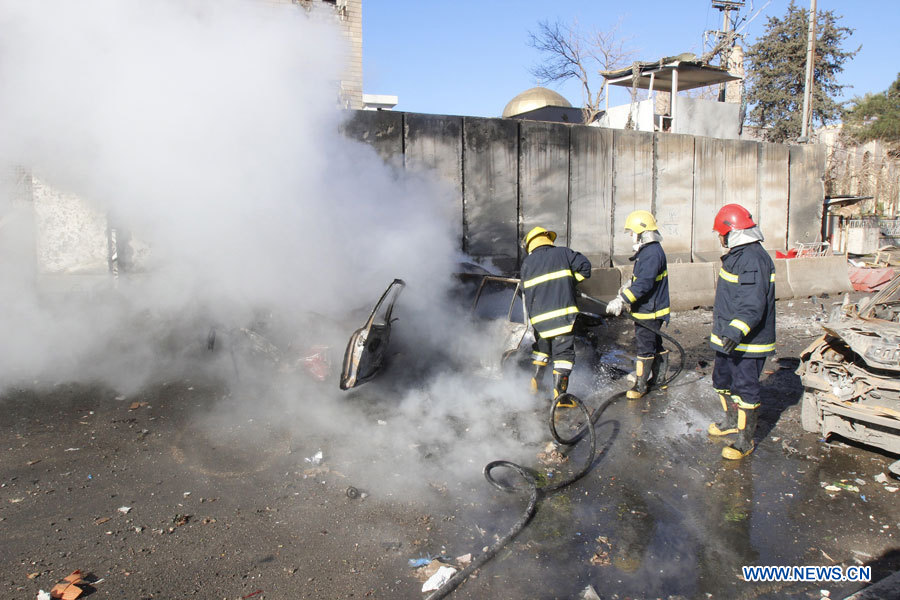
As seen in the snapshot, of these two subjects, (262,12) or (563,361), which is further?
(262,12)

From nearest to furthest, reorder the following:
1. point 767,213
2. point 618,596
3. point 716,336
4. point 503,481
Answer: point 618,596 → point 503,481 → point 716,336 → point 767,213

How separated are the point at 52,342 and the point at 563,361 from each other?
5.50 metres

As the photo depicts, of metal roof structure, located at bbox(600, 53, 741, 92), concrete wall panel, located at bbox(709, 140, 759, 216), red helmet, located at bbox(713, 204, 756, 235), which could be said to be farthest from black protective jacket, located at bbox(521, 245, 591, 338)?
metal roof structure, located at bbox(600, 53, 741, 92)

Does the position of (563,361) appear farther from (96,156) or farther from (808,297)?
(808,297)

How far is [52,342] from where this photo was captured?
20.4 ft

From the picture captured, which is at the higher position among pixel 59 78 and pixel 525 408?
pixel 59 78

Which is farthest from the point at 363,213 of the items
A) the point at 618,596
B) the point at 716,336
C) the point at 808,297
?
the point at 808,297

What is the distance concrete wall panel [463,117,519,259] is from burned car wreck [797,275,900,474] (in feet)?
20.6

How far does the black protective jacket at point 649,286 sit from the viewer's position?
A: 5.35 metres

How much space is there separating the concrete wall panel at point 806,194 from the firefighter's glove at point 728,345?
1147 centimetres

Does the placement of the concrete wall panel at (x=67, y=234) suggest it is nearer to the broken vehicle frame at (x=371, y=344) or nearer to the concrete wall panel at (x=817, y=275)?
the broken vehicle frame at (x=371, y=344)

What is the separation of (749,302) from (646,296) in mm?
1399

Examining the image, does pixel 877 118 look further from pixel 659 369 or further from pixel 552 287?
pixel 552 287

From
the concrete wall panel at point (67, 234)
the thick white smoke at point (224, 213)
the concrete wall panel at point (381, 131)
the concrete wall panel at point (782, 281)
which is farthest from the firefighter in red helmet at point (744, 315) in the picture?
the concrete wall panel at point (782, 281)
